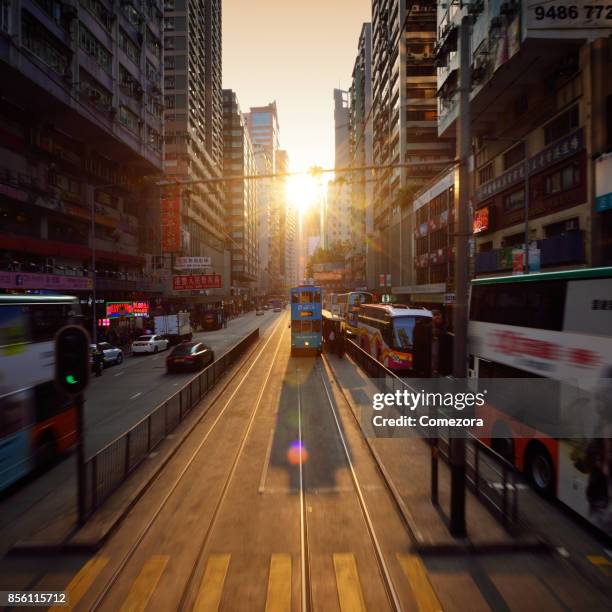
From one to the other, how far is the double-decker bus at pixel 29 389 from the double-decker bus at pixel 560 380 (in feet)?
33.8

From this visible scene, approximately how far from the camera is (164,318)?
3575cm

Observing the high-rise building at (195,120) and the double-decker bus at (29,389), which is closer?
the double-decker bus at (29,389)

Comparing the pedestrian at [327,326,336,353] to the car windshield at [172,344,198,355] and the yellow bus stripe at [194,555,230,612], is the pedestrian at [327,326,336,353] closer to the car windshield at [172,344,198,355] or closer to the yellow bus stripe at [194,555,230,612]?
the car windshield at [172,344,198,355]

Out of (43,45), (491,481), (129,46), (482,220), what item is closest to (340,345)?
(482,220)

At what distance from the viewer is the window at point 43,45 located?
28938 mm

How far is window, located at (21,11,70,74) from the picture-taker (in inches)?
1139

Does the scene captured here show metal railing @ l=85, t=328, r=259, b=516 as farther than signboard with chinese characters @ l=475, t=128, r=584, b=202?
No

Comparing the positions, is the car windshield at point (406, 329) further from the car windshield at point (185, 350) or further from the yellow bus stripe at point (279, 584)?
the yellow bus stripe at point (279, 584)

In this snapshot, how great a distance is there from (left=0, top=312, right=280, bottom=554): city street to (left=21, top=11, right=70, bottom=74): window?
2471 centimetres

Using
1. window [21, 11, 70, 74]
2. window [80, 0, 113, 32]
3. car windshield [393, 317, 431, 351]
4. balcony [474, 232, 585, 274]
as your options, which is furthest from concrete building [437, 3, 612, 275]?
window [80, 0, 113, 32]

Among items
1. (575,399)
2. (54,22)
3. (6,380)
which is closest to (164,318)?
(54,22)

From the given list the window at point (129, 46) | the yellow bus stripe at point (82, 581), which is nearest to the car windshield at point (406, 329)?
the yellow bus stripe at point (82, 581)

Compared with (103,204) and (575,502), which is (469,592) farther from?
(103,204)

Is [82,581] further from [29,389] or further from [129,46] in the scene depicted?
[129,46]
